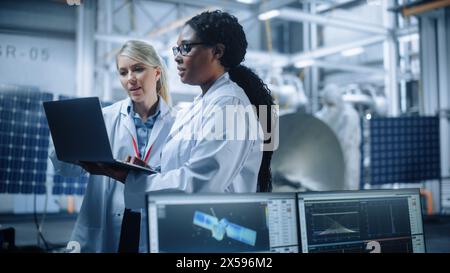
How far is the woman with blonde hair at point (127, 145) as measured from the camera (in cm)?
156

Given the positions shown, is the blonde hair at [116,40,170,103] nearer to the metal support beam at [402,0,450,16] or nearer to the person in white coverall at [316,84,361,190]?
the person in white coverall at [316,84,361,190]

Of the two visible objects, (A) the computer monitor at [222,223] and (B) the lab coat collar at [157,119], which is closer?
(A) the computer monitor at [222,223]

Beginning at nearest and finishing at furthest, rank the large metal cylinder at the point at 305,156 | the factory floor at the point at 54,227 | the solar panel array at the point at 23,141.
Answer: the large metal cylinder at the point at 305,156 < the solar panel array at the point at 23,141 < the factory floor at the point at 54,227

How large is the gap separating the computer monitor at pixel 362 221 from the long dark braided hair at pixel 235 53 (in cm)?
36

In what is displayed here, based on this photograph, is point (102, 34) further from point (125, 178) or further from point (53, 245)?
point (125, 178)

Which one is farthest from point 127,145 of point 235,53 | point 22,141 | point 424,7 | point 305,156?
point 424,7

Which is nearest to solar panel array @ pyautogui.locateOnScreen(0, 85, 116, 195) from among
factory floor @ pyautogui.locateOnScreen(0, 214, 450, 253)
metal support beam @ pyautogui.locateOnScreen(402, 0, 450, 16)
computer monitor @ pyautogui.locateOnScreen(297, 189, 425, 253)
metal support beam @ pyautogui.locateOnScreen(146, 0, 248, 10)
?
factory floor @ pyautogui.locateOnScreen(0, 214, 450, 253)

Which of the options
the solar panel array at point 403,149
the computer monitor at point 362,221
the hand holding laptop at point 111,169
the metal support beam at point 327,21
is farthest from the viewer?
the metal support beam at point 327,21

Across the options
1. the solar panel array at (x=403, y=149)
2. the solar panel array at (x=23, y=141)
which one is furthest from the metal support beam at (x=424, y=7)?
the solar panel array at (x=23, y=141)

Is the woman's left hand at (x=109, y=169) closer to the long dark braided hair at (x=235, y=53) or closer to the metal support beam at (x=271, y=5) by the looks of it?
the long dark braided hair at (x=235, y=53)

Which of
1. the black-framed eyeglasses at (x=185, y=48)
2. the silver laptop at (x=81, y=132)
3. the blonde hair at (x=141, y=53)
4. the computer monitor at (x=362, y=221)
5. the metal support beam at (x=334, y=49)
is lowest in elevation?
the computer monitor at (x=362, y=221)

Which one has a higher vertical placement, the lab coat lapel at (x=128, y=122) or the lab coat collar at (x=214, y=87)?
the lab coat collar at (x=214, y=87)

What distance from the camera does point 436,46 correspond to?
4887 millimetres

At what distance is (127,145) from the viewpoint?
163 cm
